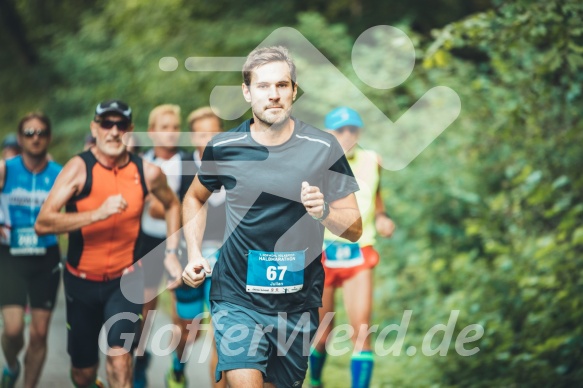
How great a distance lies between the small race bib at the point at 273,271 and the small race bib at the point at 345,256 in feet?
7.97

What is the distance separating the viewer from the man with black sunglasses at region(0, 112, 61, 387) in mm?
7047

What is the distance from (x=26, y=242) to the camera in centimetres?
710

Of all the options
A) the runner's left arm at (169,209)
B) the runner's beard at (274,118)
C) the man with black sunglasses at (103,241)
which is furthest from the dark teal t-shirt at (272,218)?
the runner's left arm at (169,209)

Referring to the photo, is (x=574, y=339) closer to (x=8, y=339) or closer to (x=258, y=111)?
(x=258, y=111)

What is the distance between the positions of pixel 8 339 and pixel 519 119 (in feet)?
15.5

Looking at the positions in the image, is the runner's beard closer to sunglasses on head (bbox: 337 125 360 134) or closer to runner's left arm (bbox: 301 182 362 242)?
runner's left arm (bbox: 301 182 362 242)

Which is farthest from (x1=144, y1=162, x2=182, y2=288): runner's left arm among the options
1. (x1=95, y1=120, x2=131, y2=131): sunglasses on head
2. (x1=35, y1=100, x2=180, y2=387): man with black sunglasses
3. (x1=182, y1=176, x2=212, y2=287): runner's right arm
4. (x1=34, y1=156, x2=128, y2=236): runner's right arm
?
(x1=182, y1=176, x2=212, y2=287): runner's right arm

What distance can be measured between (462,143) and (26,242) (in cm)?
577

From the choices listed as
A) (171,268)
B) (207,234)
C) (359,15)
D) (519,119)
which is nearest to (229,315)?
(171,268)

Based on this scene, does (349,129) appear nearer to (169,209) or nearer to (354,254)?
(354,254)

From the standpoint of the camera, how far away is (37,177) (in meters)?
7.13

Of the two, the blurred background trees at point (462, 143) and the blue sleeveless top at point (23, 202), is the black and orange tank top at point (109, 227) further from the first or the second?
the blurred background trees at point (462, 143)

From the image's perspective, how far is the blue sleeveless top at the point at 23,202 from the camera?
7078mm

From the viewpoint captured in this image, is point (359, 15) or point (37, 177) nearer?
point (37, 177)
